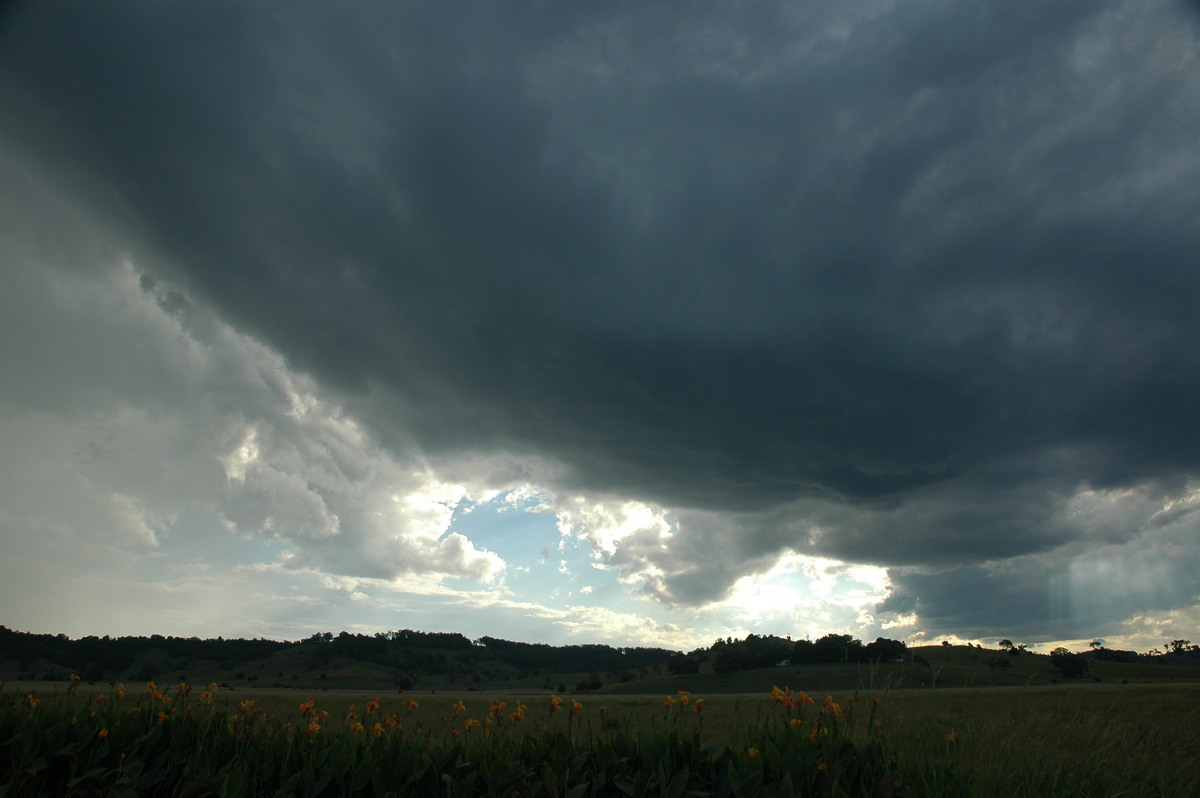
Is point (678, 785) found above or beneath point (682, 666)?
above

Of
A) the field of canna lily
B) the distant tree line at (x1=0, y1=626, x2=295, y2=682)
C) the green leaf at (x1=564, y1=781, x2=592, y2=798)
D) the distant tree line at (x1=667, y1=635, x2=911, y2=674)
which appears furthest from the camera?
the distant tree line at (x1=667, y1=635, x2=911, y2=674)

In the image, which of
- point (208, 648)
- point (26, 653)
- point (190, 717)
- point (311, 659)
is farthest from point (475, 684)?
point (190, 717)

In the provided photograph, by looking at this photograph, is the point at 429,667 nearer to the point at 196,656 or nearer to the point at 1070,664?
the point at 196,656

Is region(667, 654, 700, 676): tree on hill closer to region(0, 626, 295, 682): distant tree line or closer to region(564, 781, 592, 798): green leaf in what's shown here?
region(0, 626, 295, 682): distant tree line

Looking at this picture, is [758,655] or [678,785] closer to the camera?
[678,785]

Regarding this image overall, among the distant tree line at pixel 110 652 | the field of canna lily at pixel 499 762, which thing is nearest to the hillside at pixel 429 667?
the distant tree line at pixel 110 652

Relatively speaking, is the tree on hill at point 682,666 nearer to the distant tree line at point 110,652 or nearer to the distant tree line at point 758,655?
the distant tree line at point 758,655

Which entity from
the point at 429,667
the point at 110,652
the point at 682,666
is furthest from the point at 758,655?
the point at 110,652

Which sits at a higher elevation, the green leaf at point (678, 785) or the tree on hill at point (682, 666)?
the green leaf at point (678, 785)

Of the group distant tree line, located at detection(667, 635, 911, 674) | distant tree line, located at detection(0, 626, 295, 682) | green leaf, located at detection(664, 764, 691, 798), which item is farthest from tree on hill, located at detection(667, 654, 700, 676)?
green leaf, located at detection(664, 764, 691, 798)

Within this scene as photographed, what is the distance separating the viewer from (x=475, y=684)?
545 ft

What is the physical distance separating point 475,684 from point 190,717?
569 feet

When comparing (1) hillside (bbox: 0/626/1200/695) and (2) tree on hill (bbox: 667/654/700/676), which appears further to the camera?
(2) tree on hill (bbox: 667/654/700/676)

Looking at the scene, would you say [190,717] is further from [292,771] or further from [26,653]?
[26,653]
